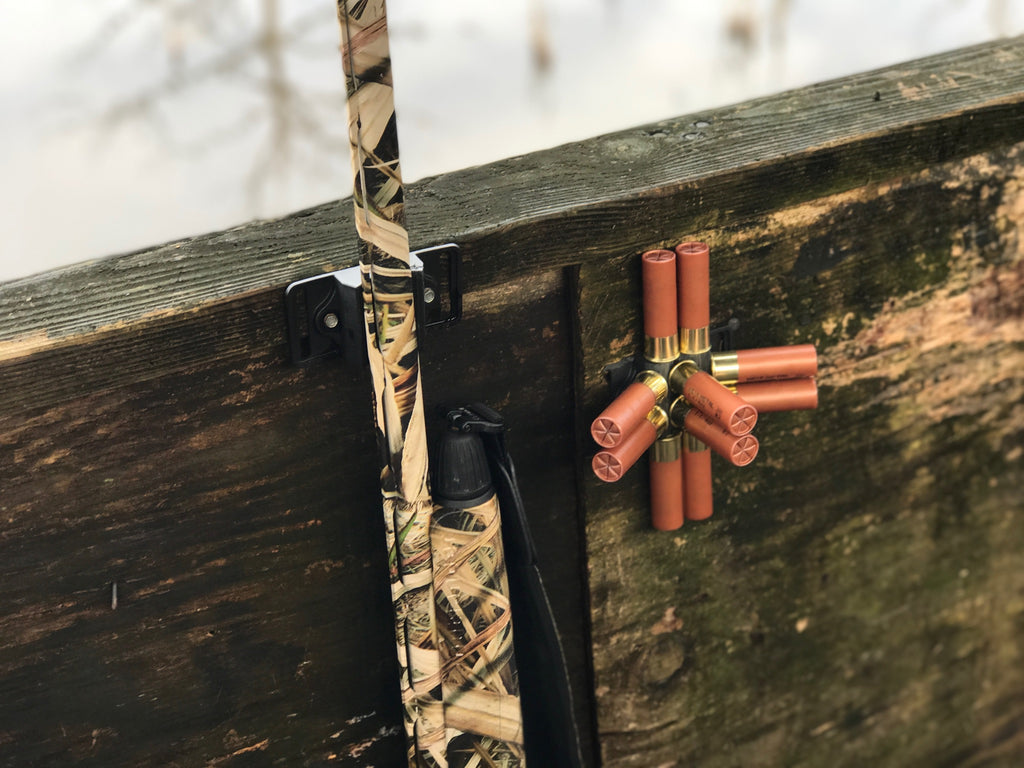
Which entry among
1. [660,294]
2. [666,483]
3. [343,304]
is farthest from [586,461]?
[343,304]

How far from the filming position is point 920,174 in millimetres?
1287

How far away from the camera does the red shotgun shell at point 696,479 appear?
4.01 feet

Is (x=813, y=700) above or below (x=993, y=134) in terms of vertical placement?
below

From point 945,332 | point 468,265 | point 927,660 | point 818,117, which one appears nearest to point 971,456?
point 945,332

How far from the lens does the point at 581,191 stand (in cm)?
114

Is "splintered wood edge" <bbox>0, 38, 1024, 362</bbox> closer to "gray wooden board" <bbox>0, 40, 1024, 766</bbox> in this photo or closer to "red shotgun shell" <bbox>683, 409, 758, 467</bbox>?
"gray wooden board" <bbox>0, 40, 1024, 766</bbox>

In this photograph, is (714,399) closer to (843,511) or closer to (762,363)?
(762,363)

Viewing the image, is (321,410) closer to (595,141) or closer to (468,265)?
(468,265)

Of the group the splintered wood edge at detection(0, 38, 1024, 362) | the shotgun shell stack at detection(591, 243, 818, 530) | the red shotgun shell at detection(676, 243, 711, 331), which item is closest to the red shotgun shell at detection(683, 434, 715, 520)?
the shotgun shell stack at detection(591, 243, 818, 530)

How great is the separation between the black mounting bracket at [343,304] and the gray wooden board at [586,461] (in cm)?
2

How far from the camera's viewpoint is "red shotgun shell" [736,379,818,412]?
3.89 ft

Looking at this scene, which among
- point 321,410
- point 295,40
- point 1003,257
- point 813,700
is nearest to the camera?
point 321,410

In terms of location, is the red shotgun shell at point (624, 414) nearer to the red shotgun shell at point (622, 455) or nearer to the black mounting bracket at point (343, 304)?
the red shotgun shell at point (622, 455)

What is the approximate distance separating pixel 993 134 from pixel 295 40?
2083mm
